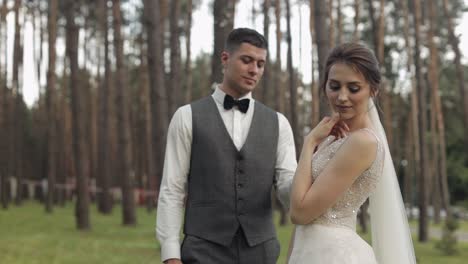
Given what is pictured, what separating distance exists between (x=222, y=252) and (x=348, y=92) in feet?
3.46

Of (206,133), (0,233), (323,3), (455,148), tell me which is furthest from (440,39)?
(206,133)

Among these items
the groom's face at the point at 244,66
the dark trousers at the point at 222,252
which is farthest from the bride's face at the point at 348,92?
the dark trousers at the point at 222,252

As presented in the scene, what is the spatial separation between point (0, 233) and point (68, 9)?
18.1ft

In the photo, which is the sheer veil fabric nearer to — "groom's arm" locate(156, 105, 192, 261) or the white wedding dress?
the white wedding dress

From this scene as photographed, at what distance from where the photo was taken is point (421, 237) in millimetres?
18016

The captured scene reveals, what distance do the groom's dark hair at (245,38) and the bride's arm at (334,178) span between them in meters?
0.87

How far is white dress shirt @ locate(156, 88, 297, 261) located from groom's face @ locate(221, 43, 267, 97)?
0.10 meters

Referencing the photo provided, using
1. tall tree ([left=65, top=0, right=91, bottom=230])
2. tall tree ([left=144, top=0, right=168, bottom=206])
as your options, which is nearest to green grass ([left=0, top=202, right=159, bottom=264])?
tall tree ([left=65, top=0, right=91, bottom=230])

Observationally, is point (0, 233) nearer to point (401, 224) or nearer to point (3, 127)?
point (401, 224)

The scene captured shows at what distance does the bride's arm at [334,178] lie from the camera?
8.86 feet

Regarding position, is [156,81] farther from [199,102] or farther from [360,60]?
[360,60]

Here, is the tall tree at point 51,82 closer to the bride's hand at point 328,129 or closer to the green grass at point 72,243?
the green grass at point 72,243

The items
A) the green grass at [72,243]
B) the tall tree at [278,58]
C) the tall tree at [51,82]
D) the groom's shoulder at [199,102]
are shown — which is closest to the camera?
the groom's shoulder at [199,102]

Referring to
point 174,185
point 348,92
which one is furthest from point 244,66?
point 348,92
